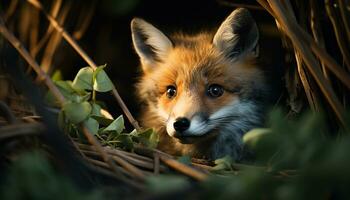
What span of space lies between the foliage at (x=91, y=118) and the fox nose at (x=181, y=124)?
24 centimetres

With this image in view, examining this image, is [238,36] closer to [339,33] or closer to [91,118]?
[339,33]

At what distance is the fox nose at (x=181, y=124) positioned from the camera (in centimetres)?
305

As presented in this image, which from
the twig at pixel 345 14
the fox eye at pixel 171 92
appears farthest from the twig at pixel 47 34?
the twig at pixel 345 14

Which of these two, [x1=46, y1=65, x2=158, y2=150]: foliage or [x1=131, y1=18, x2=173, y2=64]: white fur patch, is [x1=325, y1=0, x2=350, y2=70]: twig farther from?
[x1=131, y1=18, x2=173, y2=64]: white fur patch

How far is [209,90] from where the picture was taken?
338cm

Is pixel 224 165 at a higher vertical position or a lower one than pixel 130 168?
lower

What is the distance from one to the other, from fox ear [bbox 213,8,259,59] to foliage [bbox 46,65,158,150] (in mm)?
903

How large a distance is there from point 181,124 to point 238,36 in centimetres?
82

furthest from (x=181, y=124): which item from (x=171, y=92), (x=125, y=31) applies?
(x=125, y=31)

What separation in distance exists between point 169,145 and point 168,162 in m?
1.14

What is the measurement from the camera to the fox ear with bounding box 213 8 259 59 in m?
3.37

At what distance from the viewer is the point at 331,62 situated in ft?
7.73

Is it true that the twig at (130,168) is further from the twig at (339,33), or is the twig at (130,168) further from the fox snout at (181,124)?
the twig at (339,33)

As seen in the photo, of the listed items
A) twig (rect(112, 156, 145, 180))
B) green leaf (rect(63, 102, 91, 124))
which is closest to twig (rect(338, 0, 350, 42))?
twig (rect(112, 156, 145, 180))
